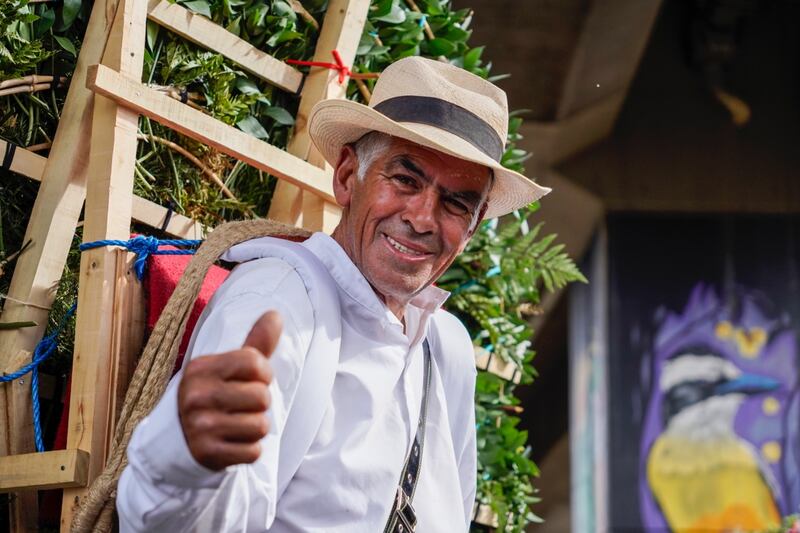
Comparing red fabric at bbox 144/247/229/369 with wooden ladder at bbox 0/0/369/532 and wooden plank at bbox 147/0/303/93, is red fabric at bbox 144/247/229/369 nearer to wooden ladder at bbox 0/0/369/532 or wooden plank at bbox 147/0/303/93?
wooden ladder at bbox 0/0/369/532

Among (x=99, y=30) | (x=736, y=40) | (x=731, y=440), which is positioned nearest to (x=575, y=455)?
(x=731, y=440)

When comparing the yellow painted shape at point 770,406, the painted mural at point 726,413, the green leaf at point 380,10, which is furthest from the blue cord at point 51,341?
the yellow painted shape at point 770,406

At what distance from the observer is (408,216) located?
1.74 meters

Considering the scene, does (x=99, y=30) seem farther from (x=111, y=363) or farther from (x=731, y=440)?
(x=731, y=440)

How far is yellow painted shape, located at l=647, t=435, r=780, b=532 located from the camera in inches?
297

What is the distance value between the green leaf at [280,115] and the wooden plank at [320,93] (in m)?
0.02

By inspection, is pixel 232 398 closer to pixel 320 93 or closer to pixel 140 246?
pixel 140 246

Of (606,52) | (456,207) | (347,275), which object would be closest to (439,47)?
(456,207)

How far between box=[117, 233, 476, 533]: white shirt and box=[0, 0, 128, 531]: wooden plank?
0.38 metres

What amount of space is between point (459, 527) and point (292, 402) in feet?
1.51

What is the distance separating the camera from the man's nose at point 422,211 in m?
1.73

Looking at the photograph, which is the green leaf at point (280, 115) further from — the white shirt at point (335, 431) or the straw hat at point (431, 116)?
the white shirt at point (335, 431)

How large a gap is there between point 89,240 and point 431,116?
0.59m

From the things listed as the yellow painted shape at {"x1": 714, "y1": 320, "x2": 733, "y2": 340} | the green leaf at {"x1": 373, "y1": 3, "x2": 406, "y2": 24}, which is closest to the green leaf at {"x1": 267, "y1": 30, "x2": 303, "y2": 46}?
the green leaf at {"x1": 373, "y1": 3, "x2": 406, "y2": 24}
